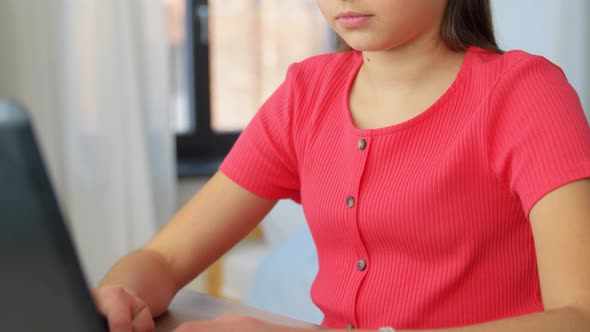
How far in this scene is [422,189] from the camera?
111 centimetres

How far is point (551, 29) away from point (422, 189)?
216 centimetres

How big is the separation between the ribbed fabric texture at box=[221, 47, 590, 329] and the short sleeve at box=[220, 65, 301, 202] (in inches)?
3.3

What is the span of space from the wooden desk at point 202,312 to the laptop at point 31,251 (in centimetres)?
44

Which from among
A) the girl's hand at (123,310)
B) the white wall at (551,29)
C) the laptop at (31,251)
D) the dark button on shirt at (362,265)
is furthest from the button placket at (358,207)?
the white wall at (551,29)

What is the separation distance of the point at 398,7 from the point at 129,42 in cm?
196

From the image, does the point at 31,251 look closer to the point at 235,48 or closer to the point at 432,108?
the point at 432,108

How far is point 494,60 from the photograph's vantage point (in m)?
1.13

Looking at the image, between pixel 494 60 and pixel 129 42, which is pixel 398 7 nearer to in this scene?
pixel 494 60

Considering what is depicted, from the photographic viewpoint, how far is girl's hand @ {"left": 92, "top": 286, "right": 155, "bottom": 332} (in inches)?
38.0

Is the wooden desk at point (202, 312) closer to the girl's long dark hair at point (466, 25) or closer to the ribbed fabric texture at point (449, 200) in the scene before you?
the ribbed fabric texture at point (449, 200)

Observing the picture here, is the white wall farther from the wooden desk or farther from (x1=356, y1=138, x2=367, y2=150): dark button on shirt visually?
the wooden desk

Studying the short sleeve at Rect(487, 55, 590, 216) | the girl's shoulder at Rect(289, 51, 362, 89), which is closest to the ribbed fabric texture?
the short sleeve at Rect(487, 55, 590, 216)

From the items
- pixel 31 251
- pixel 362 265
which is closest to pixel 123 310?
pixel 362 265

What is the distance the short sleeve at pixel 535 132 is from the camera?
3.22ft
